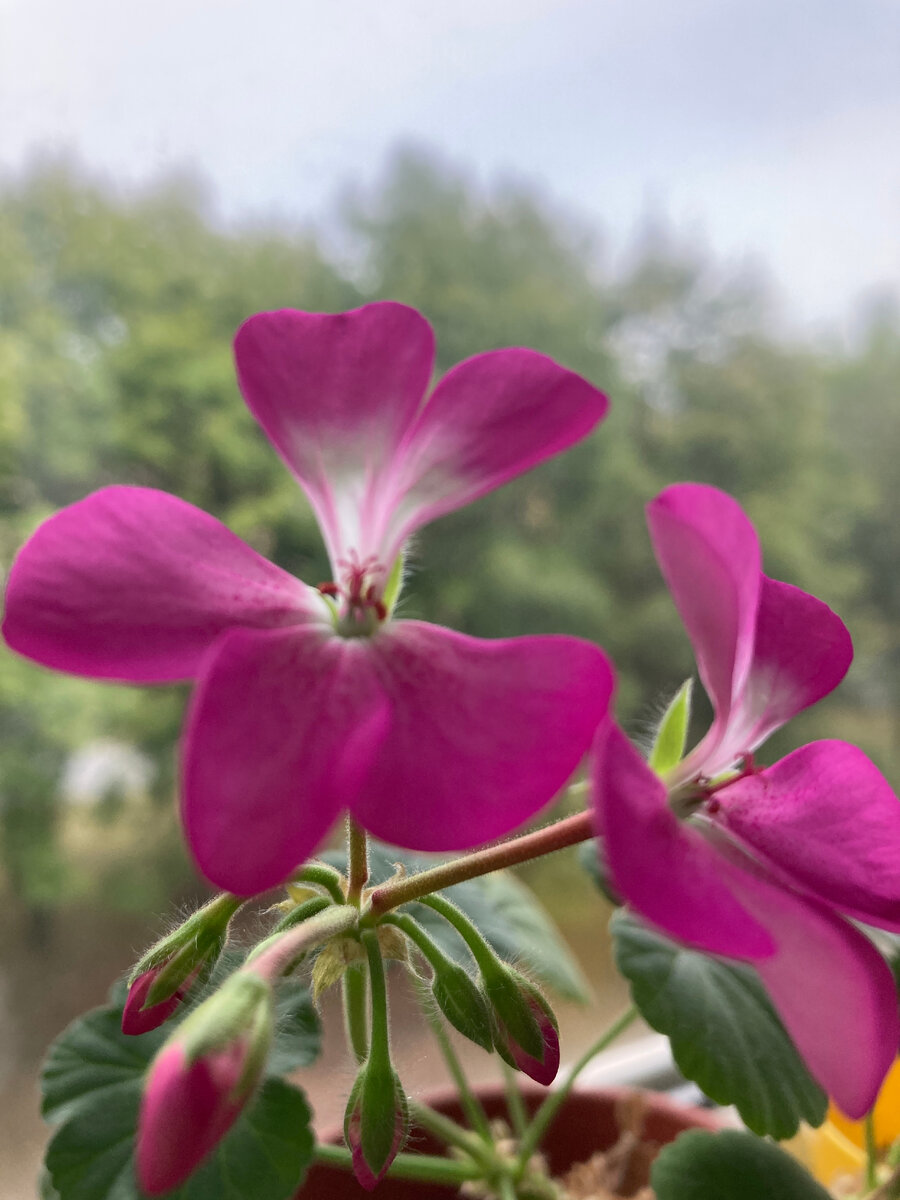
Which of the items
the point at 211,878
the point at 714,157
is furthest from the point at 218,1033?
the point at 714,157

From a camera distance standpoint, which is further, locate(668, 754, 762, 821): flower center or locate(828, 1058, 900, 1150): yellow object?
locate(828, 1058, 900, 1150): yellow object

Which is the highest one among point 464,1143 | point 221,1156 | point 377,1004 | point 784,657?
point 784,657

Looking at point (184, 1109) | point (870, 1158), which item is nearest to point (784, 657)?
point (184, 1109)

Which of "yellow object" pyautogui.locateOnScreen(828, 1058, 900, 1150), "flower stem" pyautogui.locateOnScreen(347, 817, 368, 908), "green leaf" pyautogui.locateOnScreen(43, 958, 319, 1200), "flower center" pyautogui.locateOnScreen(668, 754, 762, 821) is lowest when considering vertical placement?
"yellow object" pyautogui.locateOnScreen(828, 1058, 900, 1150)

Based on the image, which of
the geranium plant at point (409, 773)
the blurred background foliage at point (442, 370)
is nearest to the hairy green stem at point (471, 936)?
the geranium plant at point (409, 773)

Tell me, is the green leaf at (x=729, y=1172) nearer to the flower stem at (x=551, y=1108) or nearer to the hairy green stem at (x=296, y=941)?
the flower stem at (x=551, y=1108)

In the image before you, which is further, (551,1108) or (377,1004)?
(551,1108)

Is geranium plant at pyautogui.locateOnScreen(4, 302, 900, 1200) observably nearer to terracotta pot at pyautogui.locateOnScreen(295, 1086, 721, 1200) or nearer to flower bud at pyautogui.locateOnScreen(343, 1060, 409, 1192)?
flower bud at pyautogui.locateOnScreen(343, 1060, 409, 1192)

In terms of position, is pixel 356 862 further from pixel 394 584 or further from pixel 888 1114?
pixel 888 1114

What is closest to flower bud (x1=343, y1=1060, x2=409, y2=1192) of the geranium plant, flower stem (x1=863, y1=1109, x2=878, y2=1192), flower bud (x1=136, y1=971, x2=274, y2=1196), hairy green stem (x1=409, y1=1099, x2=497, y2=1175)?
the geranium plant
